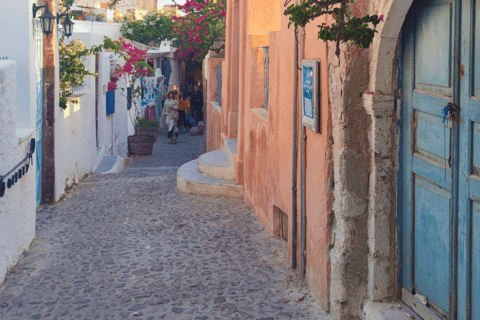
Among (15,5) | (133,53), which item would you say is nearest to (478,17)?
(15,5)

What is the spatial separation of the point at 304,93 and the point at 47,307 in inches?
110

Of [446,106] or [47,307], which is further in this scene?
[47,307]

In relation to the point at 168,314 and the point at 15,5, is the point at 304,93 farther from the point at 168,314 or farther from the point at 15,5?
the point at 15,5

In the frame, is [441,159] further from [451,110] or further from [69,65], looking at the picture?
[69,65]

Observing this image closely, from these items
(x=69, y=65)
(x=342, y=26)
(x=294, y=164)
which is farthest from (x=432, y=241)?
(x=69, y=65)

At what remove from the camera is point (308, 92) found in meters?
5.04

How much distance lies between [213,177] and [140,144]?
800 cm

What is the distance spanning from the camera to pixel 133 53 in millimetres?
16641

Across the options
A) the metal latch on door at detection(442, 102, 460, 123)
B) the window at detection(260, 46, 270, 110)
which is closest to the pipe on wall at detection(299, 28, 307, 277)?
the metal latch on door at detection(442, 102, 460, 123)

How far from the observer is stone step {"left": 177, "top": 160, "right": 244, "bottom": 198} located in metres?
9.35

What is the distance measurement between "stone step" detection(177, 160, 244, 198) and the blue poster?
427 cm

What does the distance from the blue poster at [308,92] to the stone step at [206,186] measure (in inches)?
168

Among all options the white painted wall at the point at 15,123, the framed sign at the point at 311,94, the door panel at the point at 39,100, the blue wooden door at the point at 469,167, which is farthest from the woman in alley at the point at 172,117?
the blue wooden door at the point at 469,167

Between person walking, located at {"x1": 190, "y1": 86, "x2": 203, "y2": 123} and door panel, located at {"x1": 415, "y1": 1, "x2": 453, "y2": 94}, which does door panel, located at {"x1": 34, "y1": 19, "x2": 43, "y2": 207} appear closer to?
door panel, located at {"x1": 415, "y1": 1, "x2": 453, "y2": 94}
